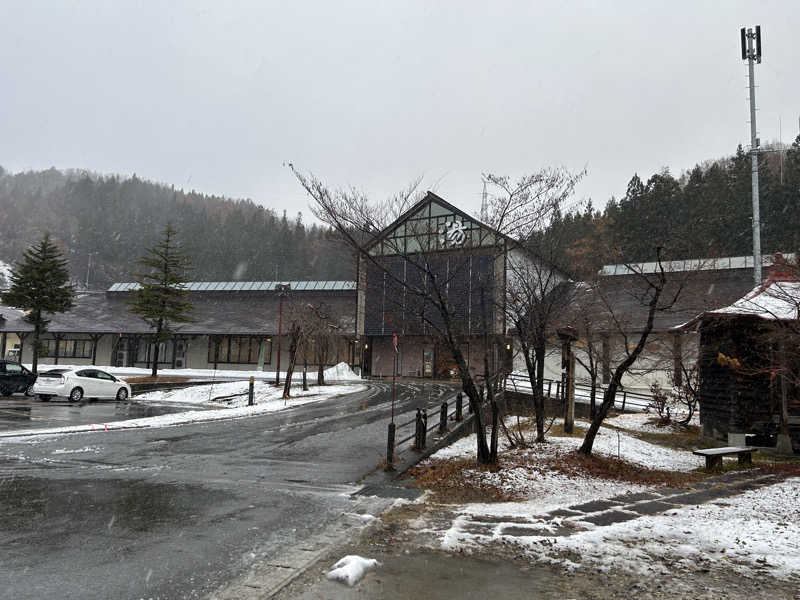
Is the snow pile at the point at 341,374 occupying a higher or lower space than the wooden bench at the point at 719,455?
higher

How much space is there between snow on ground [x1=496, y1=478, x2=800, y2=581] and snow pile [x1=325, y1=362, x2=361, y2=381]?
30.0 metres

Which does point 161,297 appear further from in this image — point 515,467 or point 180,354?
point 515,467

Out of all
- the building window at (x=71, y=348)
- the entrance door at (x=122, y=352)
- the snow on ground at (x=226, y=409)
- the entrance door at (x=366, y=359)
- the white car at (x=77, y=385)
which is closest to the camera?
the snow on ground at (x=226, y=409)

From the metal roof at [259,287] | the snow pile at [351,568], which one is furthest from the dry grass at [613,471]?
the metal roof at [259,287]

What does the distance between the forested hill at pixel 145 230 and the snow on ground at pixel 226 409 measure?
3167 centimetres

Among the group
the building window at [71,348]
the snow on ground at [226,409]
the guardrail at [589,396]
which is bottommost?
the snow on ground at [226,409]

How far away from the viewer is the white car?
67.6 feet

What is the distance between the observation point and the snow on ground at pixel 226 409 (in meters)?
14.5

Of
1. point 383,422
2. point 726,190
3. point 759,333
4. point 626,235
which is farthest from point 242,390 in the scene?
point 726,190

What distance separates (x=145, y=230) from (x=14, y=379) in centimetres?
8354

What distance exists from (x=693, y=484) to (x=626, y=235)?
40635 millimetres

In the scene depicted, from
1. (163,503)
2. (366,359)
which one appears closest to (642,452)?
(163,503)

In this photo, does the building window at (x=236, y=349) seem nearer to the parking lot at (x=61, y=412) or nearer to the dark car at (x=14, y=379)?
the dark car at (x=14, y=379)

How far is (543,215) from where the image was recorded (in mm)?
11062
